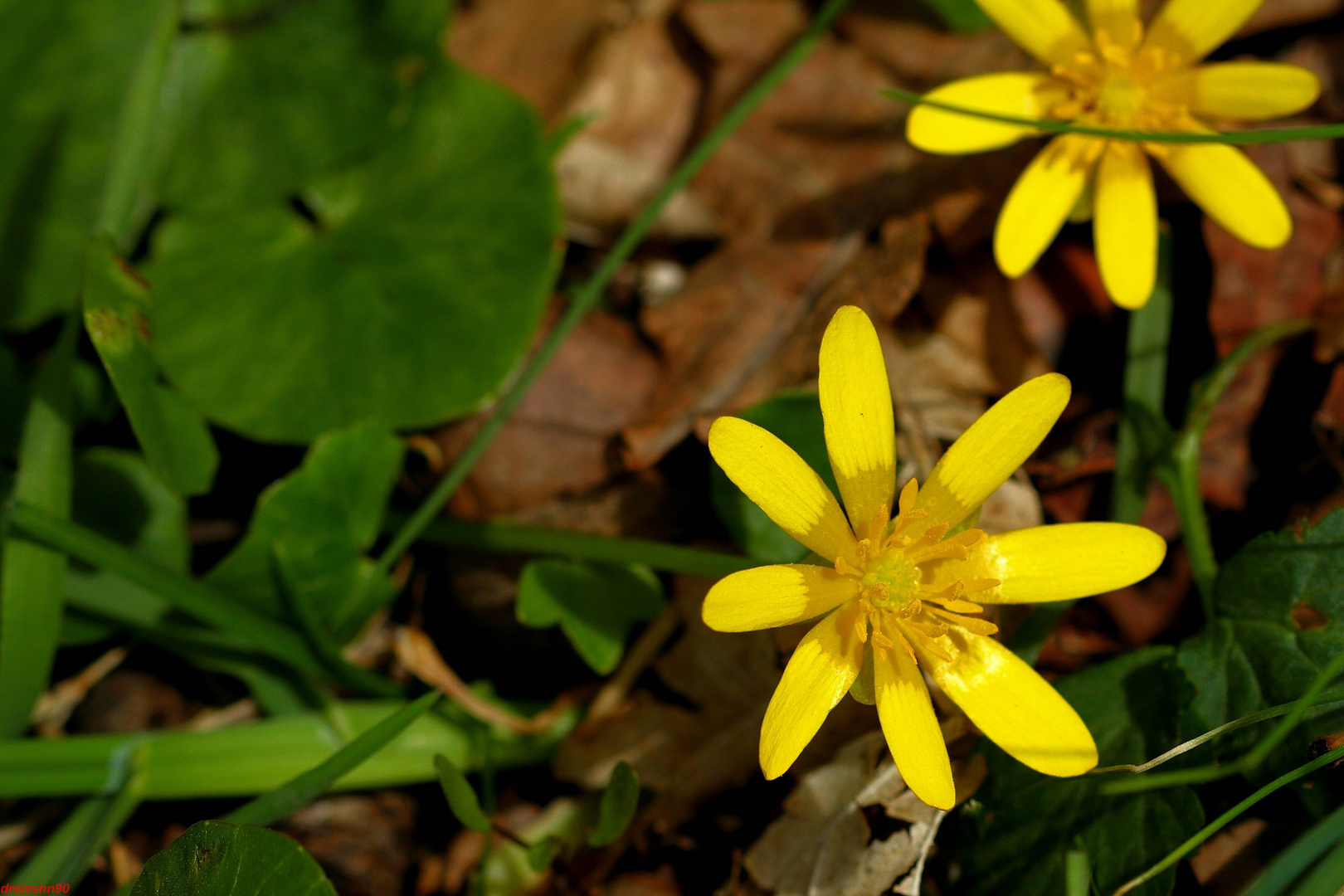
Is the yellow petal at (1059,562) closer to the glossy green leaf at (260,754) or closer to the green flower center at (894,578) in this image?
the green flower center at (894,578)

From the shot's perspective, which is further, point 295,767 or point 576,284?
point 576,284

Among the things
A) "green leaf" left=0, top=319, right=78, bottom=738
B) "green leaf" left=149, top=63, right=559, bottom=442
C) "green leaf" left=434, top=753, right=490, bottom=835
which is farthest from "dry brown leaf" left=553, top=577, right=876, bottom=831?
"green leaf" left=0, top=319, right=78, bottom=738

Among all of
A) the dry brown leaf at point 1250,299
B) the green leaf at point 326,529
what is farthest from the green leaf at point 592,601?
the dry brown leaf at point 1250,299

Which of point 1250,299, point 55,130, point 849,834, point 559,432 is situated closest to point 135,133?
point 55,130

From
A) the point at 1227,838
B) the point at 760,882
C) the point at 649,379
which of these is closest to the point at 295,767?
the point at 760,882

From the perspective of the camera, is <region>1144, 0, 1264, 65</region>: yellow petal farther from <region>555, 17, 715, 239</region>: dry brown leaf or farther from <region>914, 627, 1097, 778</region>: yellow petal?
<region>914, 627, 1097, 778</region>: yellow petal

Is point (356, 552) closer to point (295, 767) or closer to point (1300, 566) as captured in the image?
point (295, 767)
